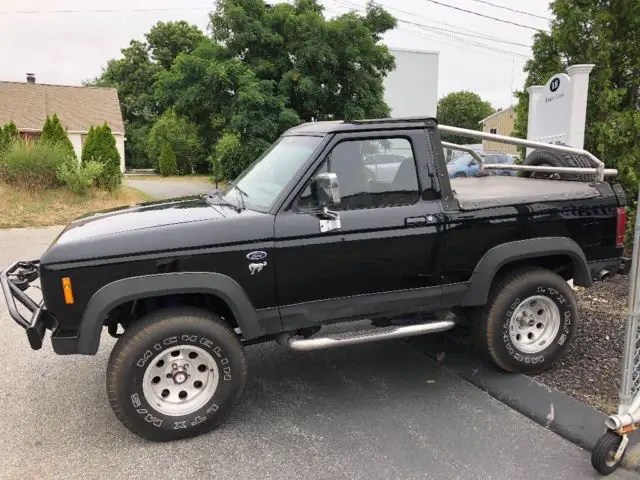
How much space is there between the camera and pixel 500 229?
409 cm

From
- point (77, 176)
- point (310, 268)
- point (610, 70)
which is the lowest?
point (310, 268)

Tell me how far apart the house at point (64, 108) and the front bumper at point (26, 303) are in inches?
1351

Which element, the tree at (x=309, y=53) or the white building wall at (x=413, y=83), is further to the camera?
the white building wall at (x=413, y=83)

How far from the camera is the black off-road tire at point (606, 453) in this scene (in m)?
3.06

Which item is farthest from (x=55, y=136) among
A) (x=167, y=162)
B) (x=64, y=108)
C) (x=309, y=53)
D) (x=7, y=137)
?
(x=64, y=108)

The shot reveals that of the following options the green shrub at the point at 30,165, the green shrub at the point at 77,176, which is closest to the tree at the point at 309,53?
the green shrub at the point at 77,176

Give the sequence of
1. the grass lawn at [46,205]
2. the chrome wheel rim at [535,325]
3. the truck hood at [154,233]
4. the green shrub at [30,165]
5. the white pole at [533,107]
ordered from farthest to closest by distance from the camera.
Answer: the green shrub at [30,165] → the grass lawn at [46,205] → the white pole at [533,107] → the chrome wheel rim at [535,325] → the truck hood at [154,233]

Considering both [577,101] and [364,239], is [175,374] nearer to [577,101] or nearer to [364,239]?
[364,239]

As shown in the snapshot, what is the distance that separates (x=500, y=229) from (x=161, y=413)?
274cm

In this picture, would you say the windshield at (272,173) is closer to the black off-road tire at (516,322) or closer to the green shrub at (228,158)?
the black off-road tire at (516,322)

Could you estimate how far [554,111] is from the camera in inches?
276

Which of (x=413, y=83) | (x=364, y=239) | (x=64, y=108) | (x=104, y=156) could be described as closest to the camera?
(x=364, y=239)

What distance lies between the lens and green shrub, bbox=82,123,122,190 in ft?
53.7

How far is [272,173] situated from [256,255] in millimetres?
856
